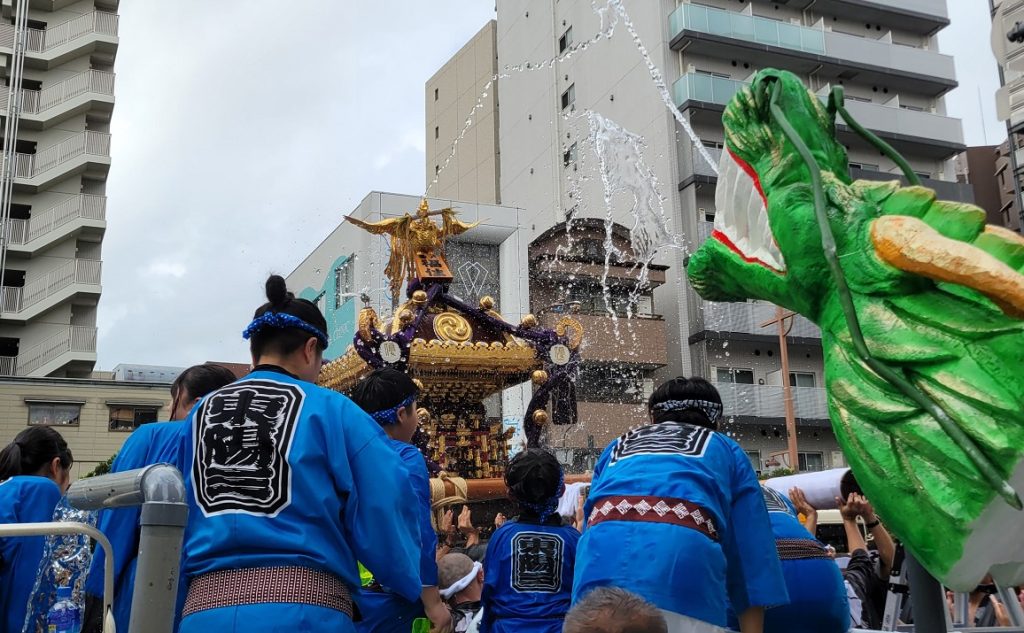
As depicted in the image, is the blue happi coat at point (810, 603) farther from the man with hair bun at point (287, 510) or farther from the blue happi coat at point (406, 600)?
the man with hair bun at point (287, 510)

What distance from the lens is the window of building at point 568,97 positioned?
27578 mm

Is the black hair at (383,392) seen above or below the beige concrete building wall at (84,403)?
below

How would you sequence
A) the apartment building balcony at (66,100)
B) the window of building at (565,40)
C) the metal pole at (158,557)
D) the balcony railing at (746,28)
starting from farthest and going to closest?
the window of building at (565,40), the apartment building balcony at (66,100), the balcony railing at (746,28), the metal pole at (158,557)

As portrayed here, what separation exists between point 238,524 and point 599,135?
24.7 m

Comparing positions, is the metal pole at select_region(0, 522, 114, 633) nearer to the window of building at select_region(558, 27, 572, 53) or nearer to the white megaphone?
the white megaphone

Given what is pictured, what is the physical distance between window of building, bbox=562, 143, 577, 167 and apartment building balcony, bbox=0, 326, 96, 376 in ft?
46.0

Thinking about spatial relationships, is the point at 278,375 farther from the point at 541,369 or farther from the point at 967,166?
the point at 967,166

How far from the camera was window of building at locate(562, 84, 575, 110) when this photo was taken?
27578 millimetres

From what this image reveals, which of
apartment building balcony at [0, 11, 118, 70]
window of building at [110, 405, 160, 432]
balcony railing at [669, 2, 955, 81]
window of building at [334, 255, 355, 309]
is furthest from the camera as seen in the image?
apartment building balcony at [0, 11, 118, 70]

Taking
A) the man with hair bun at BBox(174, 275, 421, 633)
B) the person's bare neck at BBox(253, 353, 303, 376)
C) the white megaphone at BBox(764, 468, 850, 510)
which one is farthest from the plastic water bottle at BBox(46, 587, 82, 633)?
the white megaphone at BBox(764, 468, 850, 510)

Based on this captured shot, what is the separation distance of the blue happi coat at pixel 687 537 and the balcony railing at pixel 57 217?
26026mm

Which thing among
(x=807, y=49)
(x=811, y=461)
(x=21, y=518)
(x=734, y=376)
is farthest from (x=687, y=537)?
(x=807, y=49)

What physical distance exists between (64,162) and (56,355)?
548 cm

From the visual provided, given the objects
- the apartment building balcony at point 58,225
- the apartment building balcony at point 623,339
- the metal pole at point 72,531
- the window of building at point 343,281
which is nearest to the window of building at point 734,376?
the apartment building balcony at point 623,339
